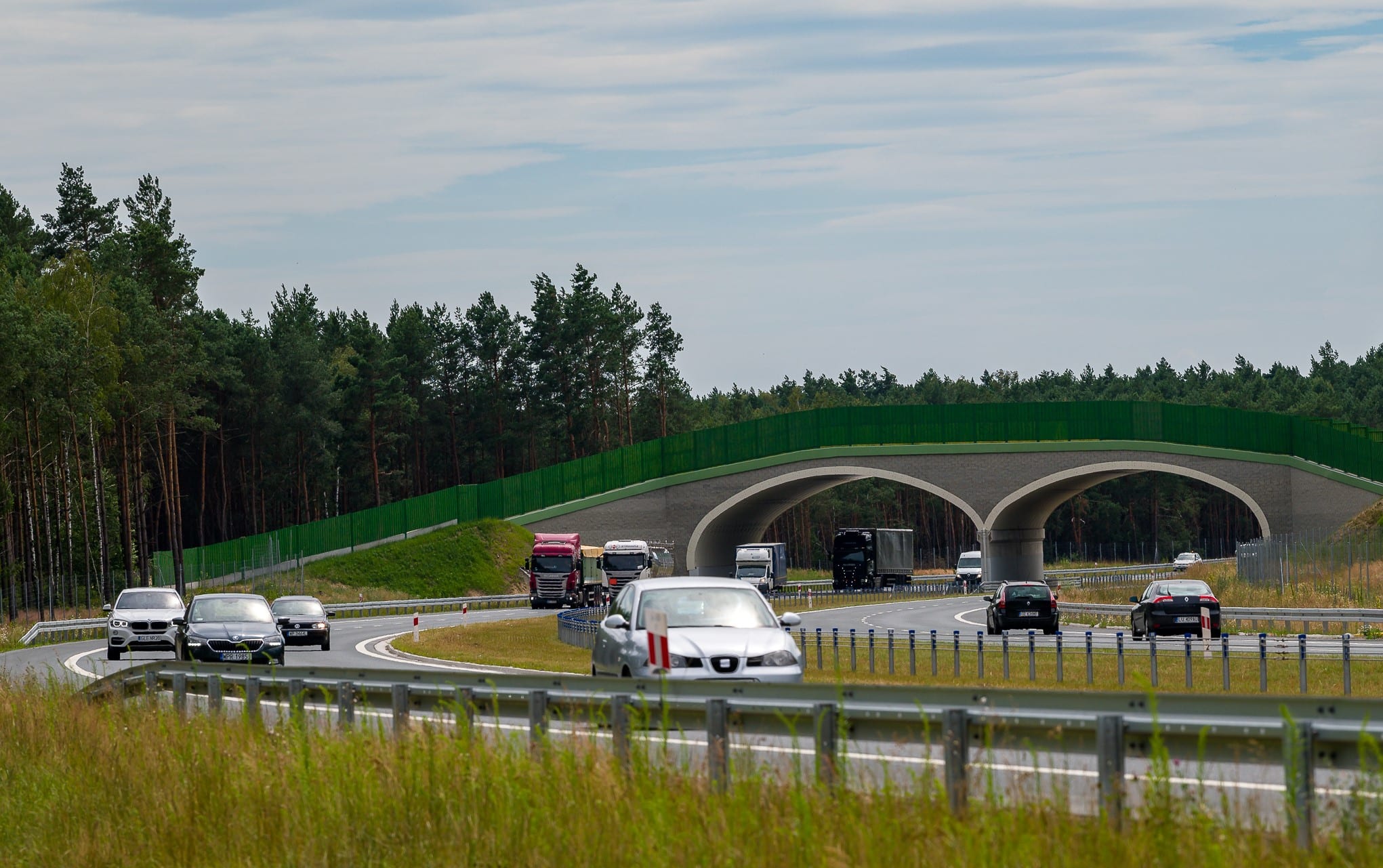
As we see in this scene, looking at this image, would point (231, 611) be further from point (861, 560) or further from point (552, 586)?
point (861, 560)

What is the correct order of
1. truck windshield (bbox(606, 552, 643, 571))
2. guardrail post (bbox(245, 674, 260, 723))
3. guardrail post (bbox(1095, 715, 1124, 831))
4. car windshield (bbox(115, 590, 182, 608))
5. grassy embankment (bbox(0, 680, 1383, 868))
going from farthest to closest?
truck windshield (bbox(606, 552, 643, 571)) < car windshield (bbox(115, 590, 182, 608)) < guardrail post (bbox(245, 674, 260, 723)) < guardrail post (bbox(1095, 715, 1124, 831)) < grassy embankment (bbox(0, 680, 1383, 868))

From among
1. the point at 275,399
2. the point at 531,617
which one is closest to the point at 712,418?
the point at 275,399

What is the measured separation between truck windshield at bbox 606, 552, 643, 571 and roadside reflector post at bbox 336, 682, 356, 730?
188ft

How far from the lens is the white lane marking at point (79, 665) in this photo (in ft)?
92.1

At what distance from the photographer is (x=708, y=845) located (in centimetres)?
809

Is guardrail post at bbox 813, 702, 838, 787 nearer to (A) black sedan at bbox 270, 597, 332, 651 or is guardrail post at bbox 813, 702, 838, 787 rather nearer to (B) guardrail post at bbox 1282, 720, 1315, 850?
(B) guardrail post at bbox 1282, 720, 1315, 850

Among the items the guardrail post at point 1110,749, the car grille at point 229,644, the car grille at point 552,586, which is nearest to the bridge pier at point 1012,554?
the car grille at point 552,586

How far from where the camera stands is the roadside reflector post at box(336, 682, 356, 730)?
13812 mm

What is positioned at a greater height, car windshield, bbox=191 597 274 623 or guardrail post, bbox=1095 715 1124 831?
guardrail post, bbox=1095 715 1124 831

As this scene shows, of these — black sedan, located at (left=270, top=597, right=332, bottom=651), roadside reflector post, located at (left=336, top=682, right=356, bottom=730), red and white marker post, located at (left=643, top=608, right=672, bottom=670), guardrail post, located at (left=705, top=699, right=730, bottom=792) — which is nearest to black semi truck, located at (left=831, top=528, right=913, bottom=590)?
black sedan, located at (left=270, top=597, right=332, bottom=651)

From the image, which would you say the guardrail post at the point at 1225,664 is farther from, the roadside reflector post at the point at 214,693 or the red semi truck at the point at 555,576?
the red semi truck at the point at 555,576

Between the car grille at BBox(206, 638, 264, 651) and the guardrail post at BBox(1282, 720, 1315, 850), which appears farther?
the car grille at BBox(206, 638, 264, 651)

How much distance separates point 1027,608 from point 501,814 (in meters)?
36.5

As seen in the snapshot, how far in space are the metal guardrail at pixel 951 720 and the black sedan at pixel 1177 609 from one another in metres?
28.3
